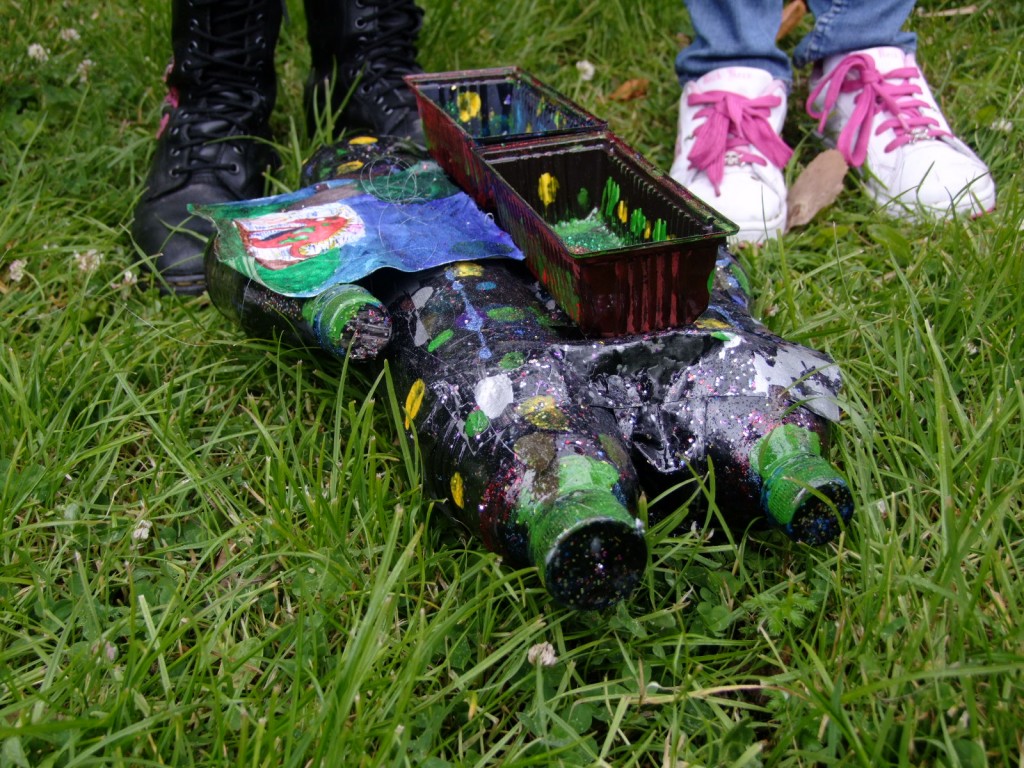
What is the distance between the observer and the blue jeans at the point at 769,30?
2.01 meters

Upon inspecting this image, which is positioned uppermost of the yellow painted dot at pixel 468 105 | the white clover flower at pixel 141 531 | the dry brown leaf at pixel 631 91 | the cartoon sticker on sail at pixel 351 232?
the yellow painted dot at pixel 468 105

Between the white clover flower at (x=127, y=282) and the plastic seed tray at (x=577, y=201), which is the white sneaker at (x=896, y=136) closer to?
the plastic seed tray at (x=577, y=201)

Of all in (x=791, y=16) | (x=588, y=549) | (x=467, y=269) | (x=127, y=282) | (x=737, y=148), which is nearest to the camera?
(x=588, y=549)

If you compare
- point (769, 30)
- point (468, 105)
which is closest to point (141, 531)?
point (468, 105)

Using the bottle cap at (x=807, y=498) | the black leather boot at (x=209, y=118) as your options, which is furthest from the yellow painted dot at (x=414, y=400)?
the black leather boot at (x=209, y=118)

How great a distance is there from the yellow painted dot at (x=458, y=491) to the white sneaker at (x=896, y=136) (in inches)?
43.7

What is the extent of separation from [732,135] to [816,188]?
0.20m

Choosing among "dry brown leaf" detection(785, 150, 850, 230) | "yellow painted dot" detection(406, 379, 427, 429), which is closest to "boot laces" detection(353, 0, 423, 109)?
"dry brown leaf" detection(785, 150, 850, 230)

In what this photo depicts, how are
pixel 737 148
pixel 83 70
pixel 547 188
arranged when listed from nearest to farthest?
pixel 547 188
pixel 737 148
pixel 83 70

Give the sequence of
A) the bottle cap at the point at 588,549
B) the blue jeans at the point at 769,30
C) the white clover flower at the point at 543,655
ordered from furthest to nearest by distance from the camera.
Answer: the blue jeans at the point at 769,30 < the white clover flower at the point at 543,655 < the bottle cap at the point at 588,549

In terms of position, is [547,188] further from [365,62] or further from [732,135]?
[365,62]

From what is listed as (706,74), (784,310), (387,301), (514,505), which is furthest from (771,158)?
(514,505)

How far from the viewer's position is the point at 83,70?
7.45 feet

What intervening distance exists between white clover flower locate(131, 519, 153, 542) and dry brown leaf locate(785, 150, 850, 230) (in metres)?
1.30
